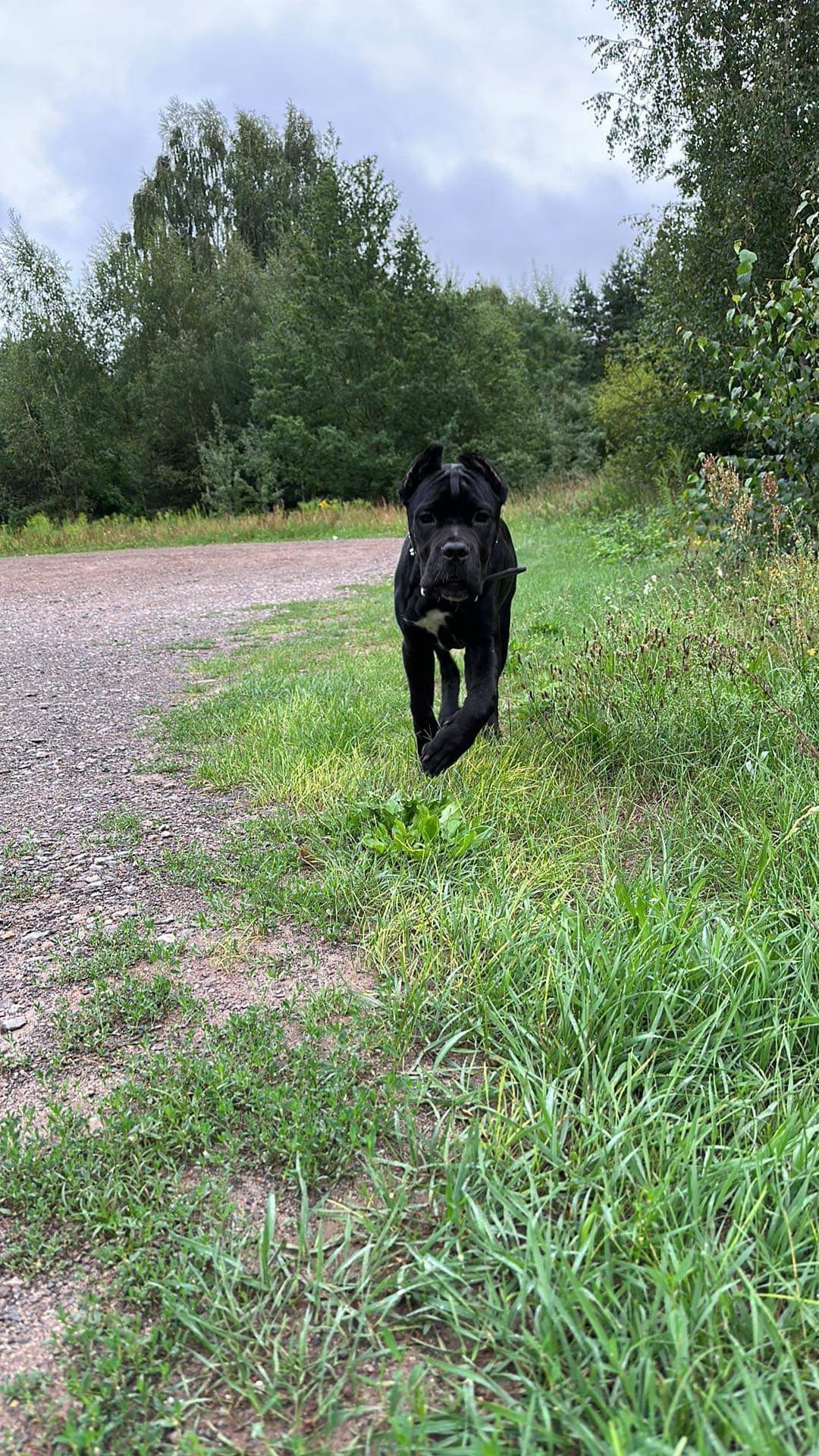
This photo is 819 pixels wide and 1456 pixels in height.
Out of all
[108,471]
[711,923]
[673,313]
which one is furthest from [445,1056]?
[108,471]

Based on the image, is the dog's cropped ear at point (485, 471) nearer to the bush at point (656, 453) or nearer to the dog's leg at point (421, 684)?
the dog's leg at point (421, 684)

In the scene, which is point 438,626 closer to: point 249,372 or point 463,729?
point 463,729

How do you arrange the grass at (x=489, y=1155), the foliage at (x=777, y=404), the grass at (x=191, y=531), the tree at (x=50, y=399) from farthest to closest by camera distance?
the tree at (x=50, y=399) → the grass at (x=191, y=531) → the foliage at (x=777, y=404) → the grass at (x=489, y=1155)

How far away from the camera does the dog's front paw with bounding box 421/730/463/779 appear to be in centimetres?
330

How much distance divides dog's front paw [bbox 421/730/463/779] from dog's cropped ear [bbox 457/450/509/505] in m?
1.18

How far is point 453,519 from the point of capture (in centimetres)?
348

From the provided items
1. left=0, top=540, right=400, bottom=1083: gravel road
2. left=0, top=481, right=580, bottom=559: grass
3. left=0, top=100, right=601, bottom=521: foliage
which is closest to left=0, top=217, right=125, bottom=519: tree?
left=0, top=100, right=601, bottom=521: foliage

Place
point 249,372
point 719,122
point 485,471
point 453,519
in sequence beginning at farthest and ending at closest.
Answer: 1. point 249,372
2. point 719,122
3. point 485,471
4. point 453,519

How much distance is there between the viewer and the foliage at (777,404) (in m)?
4.72

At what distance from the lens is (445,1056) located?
196 cm

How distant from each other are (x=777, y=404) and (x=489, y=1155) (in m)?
5.11

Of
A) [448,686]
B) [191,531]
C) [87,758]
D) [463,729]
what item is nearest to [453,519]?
[463,729]

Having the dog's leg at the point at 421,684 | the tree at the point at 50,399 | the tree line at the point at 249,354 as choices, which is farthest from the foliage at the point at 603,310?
the dog's leg at the point at 421,684

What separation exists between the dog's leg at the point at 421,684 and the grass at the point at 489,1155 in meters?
0.56
